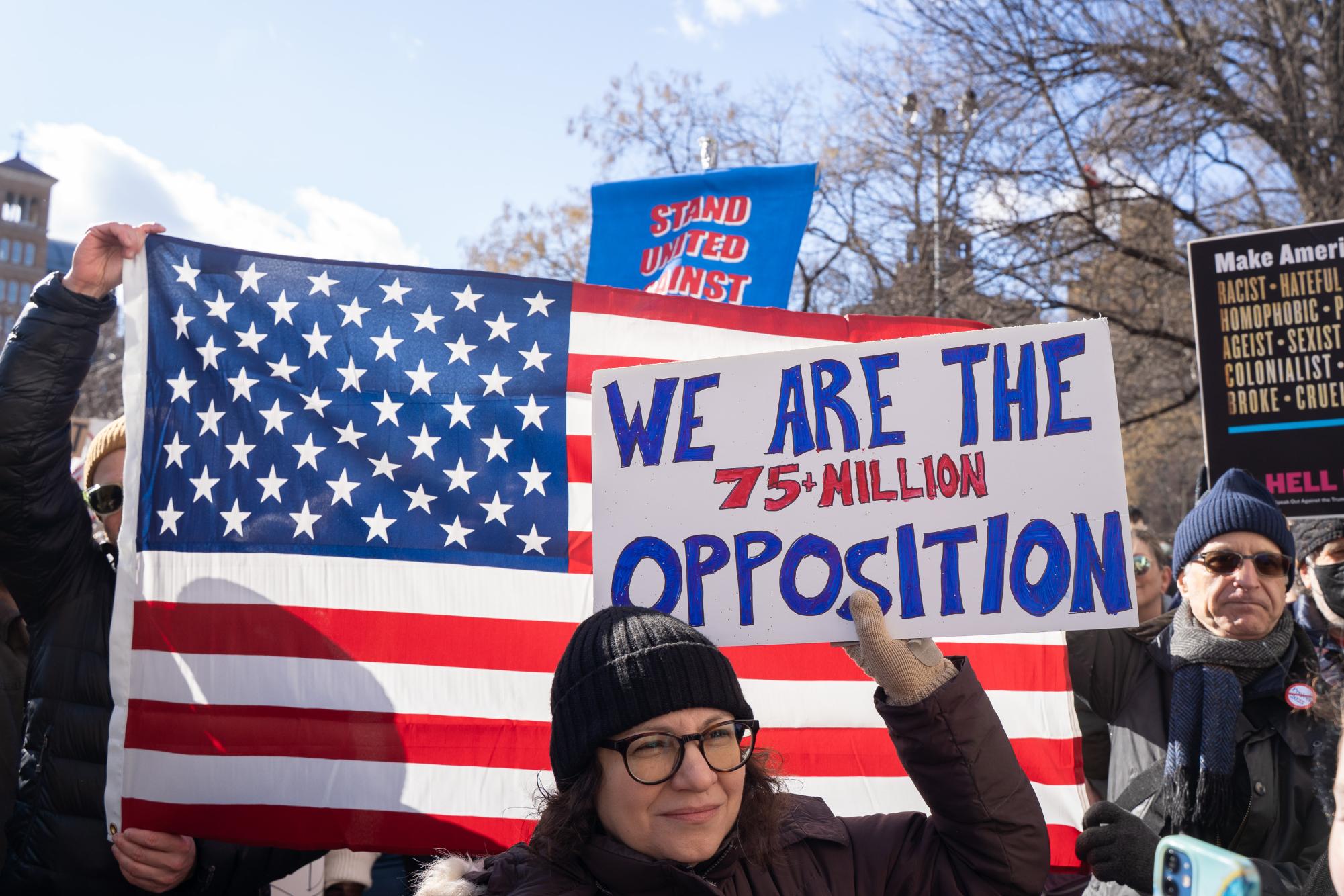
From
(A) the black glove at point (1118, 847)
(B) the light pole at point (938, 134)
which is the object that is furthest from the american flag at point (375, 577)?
(B) the light pole at point (938, 134)

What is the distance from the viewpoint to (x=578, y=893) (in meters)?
1.93

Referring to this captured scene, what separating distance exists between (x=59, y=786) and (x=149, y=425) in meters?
1.01

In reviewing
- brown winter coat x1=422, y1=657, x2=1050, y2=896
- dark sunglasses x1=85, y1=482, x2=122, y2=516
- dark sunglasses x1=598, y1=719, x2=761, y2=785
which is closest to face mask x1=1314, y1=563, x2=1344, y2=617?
brown winter coat x1=422, y1=657, x2=1050, y2=896

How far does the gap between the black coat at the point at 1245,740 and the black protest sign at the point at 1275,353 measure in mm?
1697

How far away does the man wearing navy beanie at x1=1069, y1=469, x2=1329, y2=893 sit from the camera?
268cm

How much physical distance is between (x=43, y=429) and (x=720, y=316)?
1944mm

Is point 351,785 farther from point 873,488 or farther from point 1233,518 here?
point 1233,518

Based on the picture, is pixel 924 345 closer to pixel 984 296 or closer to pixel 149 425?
pixel 149 425

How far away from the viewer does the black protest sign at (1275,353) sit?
179 inches

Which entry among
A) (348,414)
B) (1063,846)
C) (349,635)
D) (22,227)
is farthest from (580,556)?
(22,227)

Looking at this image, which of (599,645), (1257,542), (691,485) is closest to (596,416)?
(691,485)

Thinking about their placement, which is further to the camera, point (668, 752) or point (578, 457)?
point (578, 457)

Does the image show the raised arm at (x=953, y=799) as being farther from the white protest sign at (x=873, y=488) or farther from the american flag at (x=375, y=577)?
the american flag at (x=375, y=577)

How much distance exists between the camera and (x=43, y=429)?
9.62 feet
